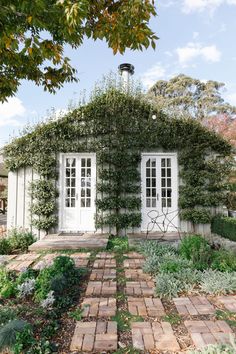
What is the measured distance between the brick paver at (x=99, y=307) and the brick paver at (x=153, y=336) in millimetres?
382

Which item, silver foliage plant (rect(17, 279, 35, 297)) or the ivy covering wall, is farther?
the ivy covering wall

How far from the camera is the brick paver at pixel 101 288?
3.76 m

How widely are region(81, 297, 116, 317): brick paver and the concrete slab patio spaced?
3179mm

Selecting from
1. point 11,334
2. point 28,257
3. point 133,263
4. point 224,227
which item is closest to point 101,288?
point 133,263

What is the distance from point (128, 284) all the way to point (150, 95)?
6.40m

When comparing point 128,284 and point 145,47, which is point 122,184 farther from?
point 145,47

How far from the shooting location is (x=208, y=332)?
266 centimetres

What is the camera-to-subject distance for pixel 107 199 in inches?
331

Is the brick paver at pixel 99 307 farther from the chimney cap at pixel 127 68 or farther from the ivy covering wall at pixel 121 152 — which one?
the chimney cap at pixel 127 68

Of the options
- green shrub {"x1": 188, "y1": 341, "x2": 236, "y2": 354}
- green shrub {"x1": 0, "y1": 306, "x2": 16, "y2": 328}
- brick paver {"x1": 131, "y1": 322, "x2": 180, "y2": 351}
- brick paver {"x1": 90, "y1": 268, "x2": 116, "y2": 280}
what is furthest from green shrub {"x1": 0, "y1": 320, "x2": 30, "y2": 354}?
brick paver {"x1": 90, "y1": 268, "x2": 116, "y2": 280}

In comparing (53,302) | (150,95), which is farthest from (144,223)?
(53,302)

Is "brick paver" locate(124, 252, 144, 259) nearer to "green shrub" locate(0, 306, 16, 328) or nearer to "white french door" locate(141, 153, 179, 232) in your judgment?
"white french door" locate(141, 153, 179, 232)

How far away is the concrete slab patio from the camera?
6660 millimetres

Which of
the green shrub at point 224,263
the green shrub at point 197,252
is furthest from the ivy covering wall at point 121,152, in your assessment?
the green shrub at point 224,263
